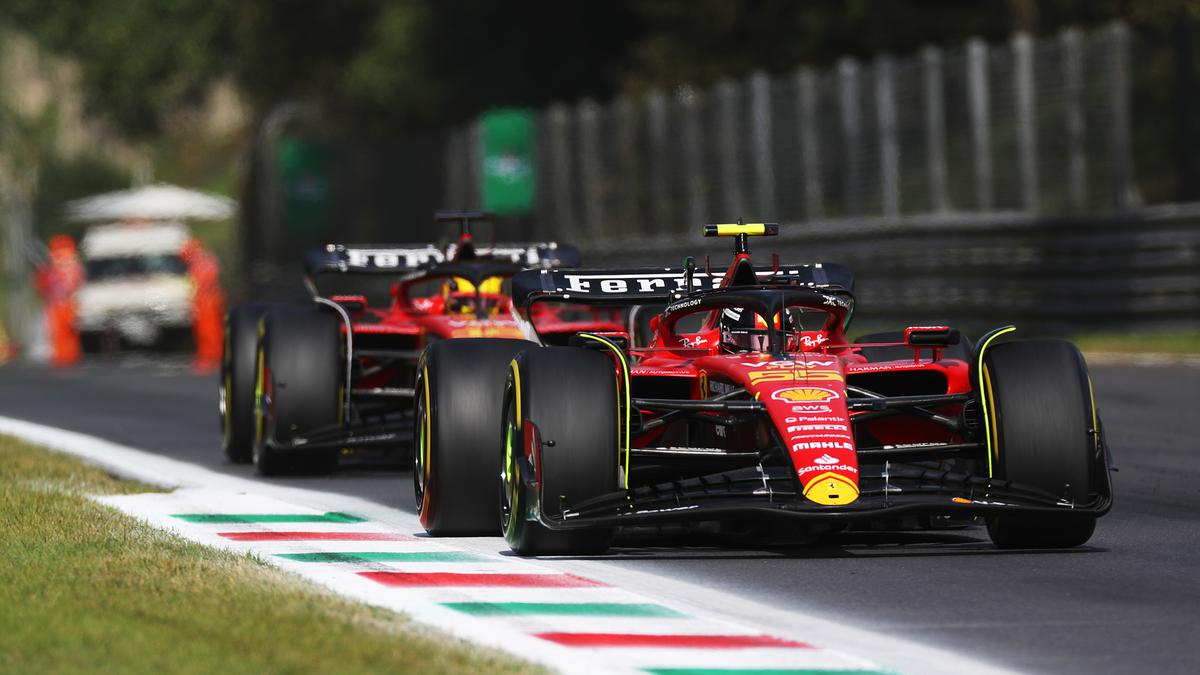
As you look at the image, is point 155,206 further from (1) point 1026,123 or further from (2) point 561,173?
(1) point 1026,123

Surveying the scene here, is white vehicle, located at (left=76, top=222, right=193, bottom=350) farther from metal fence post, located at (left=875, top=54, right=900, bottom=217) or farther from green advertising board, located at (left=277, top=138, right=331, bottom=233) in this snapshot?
metal fence post, located at (left=875, top=54, right=900, bottom=217)

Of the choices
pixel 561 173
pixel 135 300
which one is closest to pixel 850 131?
pixel 561 173

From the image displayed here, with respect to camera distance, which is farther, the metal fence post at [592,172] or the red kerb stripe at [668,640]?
the metal fence post at [592,172]

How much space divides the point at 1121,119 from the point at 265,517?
14.0 meters

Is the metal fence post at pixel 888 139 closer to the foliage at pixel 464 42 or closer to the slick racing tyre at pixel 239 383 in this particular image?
the foliage at pixel 464 42

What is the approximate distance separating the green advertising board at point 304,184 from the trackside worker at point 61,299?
5308 mm

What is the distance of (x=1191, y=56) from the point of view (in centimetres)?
2250

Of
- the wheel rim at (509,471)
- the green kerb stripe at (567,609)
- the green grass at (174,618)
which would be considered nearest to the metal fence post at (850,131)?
the wheel rim at (509,471)

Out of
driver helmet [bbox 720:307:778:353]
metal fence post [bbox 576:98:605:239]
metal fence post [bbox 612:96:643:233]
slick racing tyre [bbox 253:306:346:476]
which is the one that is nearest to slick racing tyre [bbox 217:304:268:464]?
slick racing tyre [bbox 253:306:346:476]

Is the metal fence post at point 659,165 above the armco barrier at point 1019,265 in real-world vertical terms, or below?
above

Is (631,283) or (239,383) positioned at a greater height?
(631,283)

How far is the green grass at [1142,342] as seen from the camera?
22.6 metres

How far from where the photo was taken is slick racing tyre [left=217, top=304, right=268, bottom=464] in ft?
48.3

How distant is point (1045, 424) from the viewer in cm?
934
